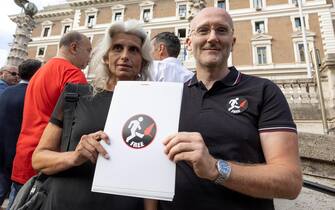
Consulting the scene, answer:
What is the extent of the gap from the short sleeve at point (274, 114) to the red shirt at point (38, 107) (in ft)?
5.25

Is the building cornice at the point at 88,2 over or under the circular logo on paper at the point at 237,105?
over

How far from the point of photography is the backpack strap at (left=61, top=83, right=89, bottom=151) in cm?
181

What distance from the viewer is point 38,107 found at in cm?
236

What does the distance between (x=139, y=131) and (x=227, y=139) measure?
0.56m

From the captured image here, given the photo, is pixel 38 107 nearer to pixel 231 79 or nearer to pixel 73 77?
pixel 73 77

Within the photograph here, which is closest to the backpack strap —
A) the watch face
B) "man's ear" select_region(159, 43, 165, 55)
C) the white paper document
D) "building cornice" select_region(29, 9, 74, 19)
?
the white paper document

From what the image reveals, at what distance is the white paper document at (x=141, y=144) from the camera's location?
4.06 ft

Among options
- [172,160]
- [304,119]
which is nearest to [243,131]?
[172,160]

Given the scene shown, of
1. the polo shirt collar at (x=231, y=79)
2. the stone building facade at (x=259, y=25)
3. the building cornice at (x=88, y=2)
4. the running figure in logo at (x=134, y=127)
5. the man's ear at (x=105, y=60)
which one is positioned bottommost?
the running figure in logo at (x=134, y=127)

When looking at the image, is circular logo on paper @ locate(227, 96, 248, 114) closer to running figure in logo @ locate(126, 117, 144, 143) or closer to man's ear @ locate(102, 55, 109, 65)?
running figure in logo @ locate(126, 117, 144, 143)

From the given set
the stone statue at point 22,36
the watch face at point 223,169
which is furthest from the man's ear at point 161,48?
the stone statue at point 22,36

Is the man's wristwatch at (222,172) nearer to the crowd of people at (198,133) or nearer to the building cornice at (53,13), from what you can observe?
the crowd of people at (198,133)

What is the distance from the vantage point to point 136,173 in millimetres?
1272

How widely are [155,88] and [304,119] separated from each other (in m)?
7.32
